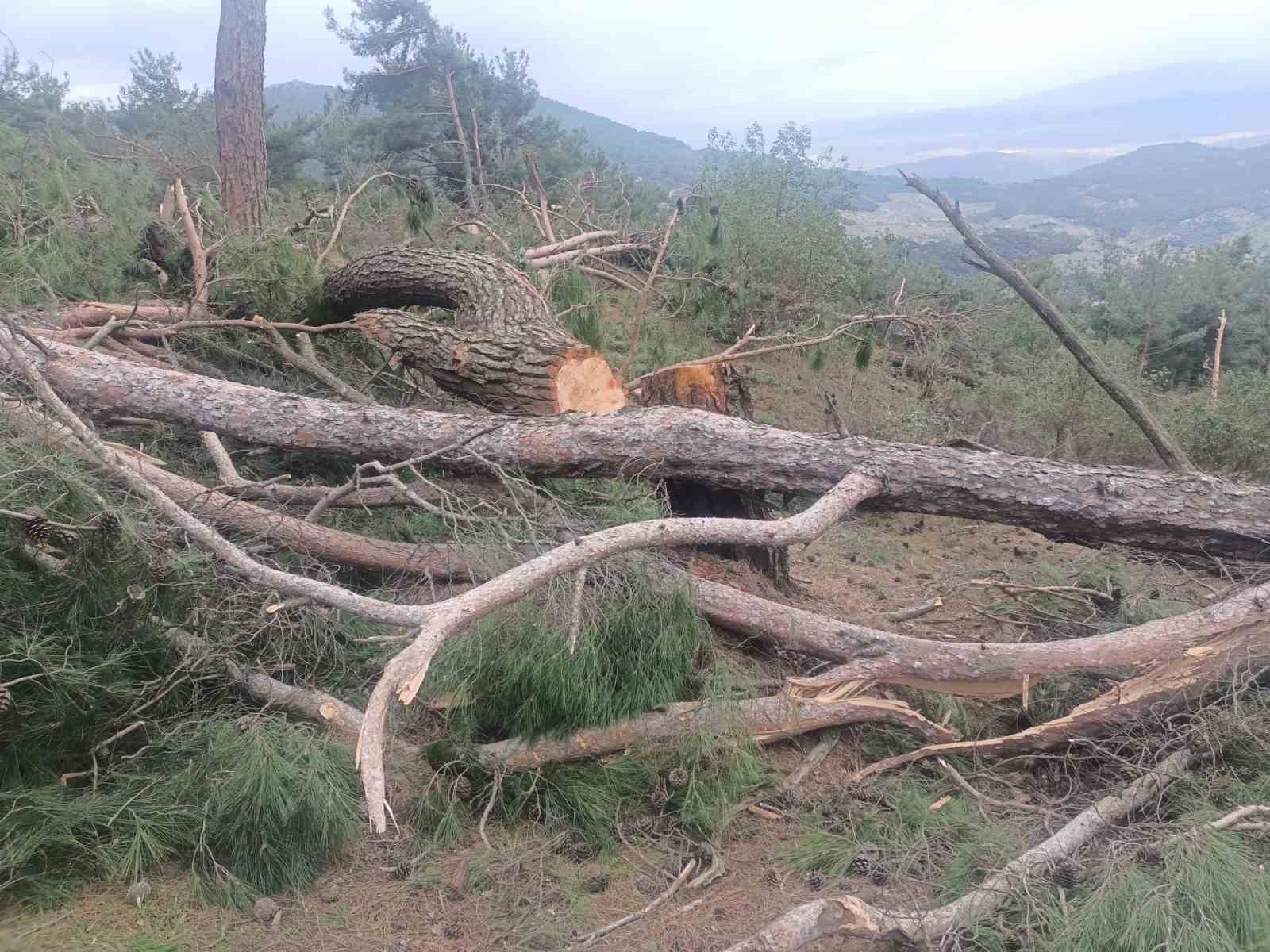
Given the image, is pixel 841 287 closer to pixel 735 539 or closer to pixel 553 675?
pixel 735 539

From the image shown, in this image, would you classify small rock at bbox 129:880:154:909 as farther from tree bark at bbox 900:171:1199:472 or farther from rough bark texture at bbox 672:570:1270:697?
tree bark at bbox 900:171:1199:472

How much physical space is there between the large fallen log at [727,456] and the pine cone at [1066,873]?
1334 millimetres

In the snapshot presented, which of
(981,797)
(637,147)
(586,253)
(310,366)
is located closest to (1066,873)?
(981,797)

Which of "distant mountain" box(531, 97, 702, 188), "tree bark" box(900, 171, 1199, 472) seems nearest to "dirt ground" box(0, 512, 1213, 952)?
"tree bark" box(900, 171, 1199, 472)

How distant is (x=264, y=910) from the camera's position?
7.39 ft

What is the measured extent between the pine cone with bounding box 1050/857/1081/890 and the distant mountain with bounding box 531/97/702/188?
63.9 feet

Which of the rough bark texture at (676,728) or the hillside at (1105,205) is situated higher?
the hillside at (1105,205)

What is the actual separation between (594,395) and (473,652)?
148 centimetres

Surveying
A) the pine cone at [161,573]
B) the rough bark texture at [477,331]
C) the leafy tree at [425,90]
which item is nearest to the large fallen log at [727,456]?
the rough bark texture at [477,331]

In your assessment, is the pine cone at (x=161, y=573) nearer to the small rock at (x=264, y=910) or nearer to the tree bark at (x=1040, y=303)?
the small rock at (x=264, y=910)

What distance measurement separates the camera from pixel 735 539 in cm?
298

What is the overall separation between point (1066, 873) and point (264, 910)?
203cm

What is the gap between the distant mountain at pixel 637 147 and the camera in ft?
80.1

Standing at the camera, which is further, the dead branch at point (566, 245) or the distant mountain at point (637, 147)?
the distant mountain at point (637, 147)
